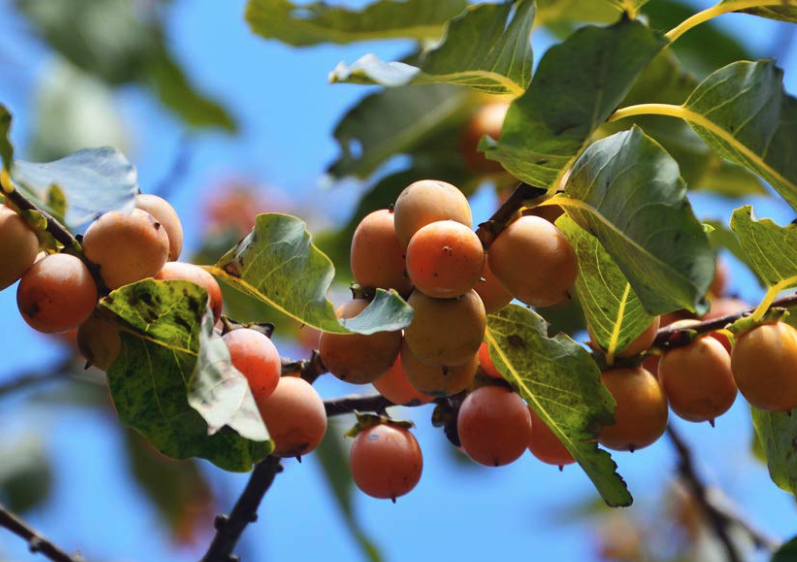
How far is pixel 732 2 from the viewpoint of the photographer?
0.87m

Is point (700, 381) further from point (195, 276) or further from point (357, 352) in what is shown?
point (195, 276)

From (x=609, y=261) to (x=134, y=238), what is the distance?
15.4 inches

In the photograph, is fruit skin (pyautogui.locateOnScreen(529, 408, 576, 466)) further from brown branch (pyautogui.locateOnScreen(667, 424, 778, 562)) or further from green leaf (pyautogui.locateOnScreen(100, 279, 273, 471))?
brown branch (pyautogui.locateOnScreen(667, 424, 778, 562))

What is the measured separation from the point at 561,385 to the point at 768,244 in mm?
218

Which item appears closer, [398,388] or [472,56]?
[472,56]

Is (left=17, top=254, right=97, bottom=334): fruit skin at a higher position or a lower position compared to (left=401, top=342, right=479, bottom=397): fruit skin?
higher

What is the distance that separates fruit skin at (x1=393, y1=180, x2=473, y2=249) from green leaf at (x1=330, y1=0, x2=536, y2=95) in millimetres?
90

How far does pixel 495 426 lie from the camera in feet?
2.85

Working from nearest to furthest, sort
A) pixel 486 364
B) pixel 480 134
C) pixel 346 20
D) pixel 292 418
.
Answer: pixel 292 418, pixel 486 364, pixel 346 20, pixel 480 134

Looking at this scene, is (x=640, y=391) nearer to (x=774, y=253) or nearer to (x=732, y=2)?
(x=774, y=253)

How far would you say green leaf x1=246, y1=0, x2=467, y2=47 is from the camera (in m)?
1.35

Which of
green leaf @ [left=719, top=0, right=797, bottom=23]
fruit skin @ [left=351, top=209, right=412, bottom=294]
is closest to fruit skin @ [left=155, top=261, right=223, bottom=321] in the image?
fruit skin @ [left=351, top=209, right=412, bottom=294]

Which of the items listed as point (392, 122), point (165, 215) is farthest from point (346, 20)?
point (165, 215)

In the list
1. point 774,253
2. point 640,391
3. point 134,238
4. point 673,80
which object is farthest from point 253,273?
point 673,80
